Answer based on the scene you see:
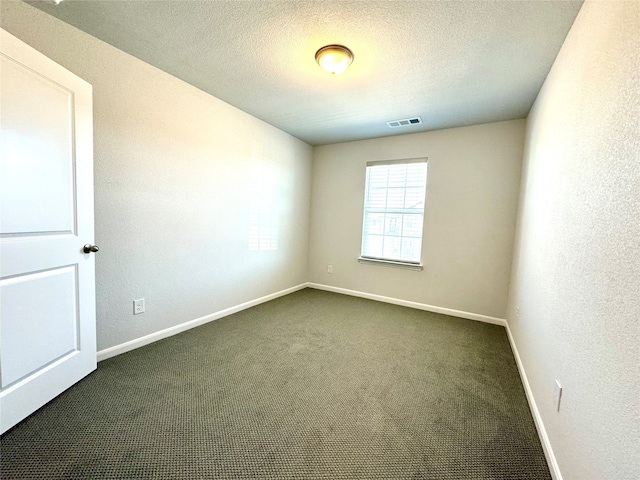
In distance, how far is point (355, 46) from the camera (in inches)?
74.3

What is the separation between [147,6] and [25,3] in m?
0.74

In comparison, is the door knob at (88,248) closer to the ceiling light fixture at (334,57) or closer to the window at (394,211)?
the ceiling light fixture at (334,57)

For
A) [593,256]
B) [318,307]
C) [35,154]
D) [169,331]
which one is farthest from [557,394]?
[35,154]

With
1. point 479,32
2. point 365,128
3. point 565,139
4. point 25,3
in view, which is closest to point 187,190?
point 25,3

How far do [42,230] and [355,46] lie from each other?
2.31 meters

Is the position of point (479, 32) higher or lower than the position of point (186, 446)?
higher

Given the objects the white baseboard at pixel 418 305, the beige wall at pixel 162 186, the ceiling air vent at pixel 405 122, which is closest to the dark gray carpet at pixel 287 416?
the beige wall at pixel 162 186

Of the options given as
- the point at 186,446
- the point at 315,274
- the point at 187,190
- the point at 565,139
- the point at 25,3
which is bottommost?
the point at 186,446

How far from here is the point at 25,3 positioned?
5.36ft

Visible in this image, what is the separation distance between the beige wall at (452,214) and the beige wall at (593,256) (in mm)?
1377

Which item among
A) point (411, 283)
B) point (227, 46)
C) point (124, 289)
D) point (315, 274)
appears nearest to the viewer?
point (227, 46)

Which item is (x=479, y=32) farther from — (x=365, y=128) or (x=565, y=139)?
(x=365, y=128)

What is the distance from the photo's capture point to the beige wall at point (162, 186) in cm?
200

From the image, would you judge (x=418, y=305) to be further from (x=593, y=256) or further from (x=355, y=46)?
(x=355, y=46)
